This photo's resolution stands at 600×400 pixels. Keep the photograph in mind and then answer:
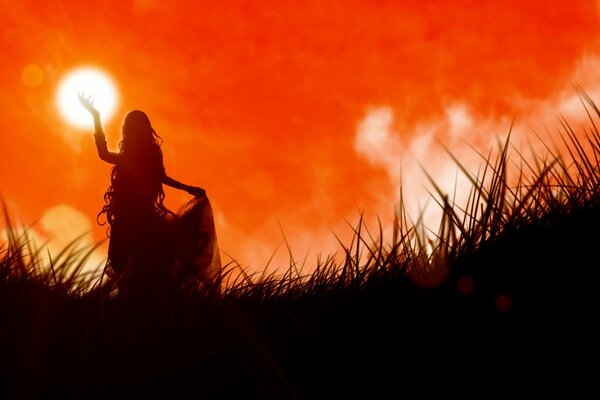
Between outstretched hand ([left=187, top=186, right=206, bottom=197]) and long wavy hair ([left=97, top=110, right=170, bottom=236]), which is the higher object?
long wavy hair ([left=97, top=110, right=170, bottom=236])

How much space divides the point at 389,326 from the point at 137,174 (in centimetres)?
338

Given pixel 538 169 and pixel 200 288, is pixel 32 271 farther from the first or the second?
pixel 538 169

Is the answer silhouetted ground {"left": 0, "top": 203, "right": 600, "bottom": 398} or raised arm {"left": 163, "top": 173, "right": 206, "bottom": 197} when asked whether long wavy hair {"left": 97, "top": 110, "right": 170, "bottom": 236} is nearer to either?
raised arm {"left": 163, "top": 173, "right": 206, "bottom": 197}

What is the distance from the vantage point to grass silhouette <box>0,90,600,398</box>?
1.03 m

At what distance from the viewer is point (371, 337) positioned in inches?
48.0

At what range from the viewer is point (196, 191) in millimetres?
3824

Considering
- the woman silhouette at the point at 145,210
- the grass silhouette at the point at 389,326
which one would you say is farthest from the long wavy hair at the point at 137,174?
the grass silhouette at the point at 389,326

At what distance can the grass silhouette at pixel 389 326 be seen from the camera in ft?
3.39

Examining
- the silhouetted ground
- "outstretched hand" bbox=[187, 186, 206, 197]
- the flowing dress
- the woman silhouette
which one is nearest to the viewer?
the silhouetted ground

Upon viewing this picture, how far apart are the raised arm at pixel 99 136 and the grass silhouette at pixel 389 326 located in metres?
2.42

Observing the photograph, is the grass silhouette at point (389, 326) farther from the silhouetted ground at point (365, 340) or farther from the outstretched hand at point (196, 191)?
the outstretched hand at point (196, 191)

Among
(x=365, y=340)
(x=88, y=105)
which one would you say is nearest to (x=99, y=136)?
(x=88, y=105)

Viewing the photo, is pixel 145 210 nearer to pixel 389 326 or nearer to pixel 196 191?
pixel 196 191

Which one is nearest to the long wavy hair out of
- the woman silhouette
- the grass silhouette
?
the woman silhouette
